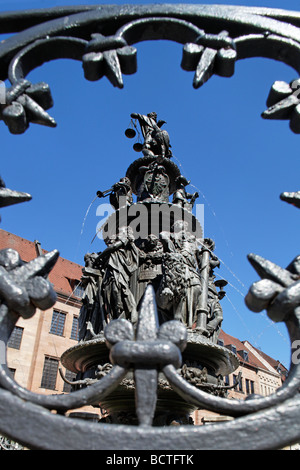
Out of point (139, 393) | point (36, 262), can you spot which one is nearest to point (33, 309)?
point (36, 262)

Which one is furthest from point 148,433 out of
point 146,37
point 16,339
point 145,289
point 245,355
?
point 245,355

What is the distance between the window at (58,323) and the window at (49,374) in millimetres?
1787

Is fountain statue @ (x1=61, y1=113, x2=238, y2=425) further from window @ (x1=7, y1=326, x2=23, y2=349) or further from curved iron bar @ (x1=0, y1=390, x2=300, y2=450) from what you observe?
window @ (x1=7, y1=326, x2=23, y2=349)

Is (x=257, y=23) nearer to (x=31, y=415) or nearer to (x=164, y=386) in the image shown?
(x=31, y=415)

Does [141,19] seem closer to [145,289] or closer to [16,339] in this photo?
[145,289]

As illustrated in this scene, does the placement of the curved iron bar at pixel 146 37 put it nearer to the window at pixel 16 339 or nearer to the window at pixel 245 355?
the window at pixel 16 339

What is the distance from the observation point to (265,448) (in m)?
0.89

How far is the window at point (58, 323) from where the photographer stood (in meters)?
24.4

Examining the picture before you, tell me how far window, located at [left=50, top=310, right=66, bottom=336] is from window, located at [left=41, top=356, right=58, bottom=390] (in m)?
1.79

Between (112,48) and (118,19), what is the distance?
18 cm

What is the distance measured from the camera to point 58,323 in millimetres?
24781

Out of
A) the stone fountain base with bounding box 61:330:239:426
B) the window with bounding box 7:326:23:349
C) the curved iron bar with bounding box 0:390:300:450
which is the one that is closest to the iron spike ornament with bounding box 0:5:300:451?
the curved iron bar with bounding box 0:390:300:450

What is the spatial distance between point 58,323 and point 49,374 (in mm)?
3423
